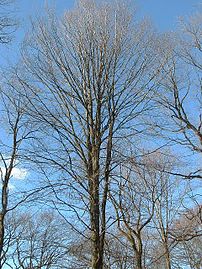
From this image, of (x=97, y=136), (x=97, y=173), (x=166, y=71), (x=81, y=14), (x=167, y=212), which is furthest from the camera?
(x=167, y=212)

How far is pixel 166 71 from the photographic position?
8875mm

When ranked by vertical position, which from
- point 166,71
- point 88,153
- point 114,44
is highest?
point 166,71

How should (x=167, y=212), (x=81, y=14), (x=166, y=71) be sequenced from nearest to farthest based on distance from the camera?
(x=81, y=14) → (x=166, y=71) → (x=167, y=212)

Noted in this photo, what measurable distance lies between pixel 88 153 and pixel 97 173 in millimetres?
538

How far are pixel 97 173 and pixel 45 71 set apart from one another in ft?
8.20

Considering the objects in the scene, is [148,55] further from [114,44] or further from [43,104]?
[43,104]

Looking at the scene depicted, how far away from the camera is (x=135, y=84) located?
24.0 ft

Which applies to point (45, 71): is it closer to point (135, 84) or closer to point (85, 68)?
point (85, 68)

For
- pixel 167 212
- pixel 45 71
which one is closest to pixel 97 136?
pixel 45 71

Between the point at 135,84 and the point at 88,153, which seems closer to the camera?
the point at 88,153

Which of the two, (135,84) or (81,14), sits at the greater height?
(81,14)

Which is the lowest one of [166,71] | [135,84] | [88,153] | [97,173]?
[97,173]

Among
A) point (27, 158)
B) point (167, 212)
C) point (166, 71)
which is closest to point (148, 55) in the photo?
point (166, 71)

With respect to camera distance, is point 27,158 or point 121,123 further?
point 121,123
